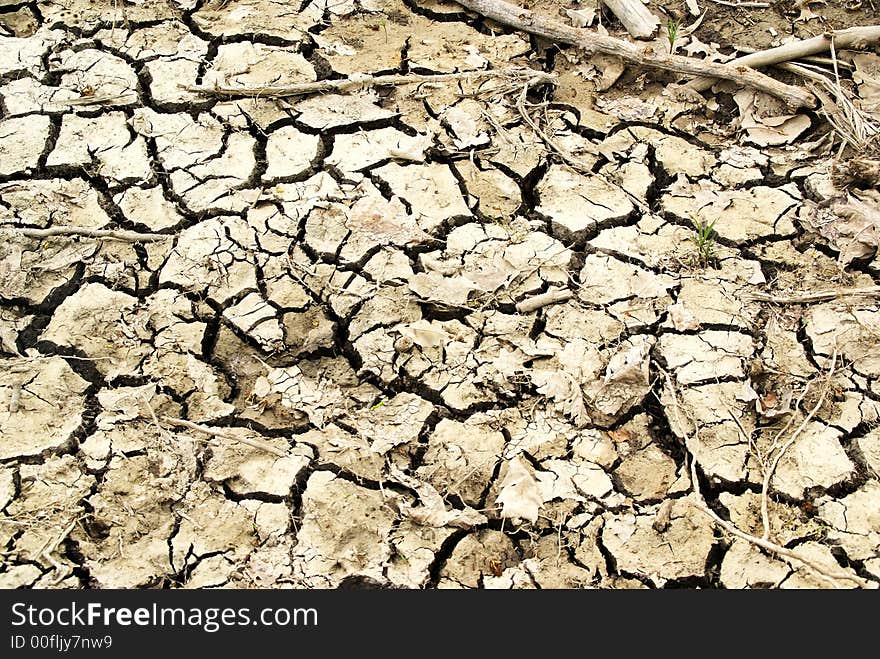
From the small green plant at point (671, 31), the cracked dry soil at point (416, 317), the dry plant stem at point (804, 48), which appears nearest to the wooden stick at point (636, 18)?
Result: the small green plant at point (671, 31)

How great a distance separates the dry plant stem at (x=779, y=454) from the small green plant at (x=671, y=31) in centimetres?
144

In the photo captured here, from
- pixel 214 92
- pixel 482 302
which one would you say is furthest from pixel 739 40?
pixel 214 92

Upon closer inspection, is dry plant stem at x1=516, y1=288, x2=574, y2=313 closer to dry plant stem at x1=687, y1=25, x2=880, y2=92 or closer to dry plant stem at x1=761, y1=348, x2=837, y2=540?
dry plant stem at x1=761, y1=348, x2=837, y2=540

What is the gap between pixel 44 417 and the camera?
8.70ft

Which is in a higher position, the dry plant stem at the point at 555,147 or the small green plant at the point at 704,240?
the dry plant stem at the point at 555,147

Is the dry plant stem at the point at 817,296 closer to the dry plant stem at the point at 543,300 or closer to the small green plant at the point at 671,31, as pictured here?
the dry plant stem at the point at 543,300

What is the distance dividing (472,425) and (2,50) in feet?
8.11

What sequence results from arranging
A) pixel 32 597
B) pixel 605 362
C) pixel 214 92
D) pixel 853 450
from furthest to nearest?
pixel 214 92
pixel 605 362
pixel 853 450
pixel 32 597

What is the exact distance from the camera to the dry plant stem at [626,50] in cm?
348

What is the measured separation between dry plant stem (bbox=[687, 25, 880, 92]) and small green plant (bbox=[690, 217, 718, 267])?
731 millimetres

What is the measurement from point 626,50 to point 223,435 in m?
2.15

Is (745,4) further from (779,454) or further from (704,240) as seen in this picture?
(779,454)

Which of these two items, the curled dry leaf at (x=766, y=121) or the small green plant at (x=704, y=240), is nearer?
the small green plant at (x=704, y=240)

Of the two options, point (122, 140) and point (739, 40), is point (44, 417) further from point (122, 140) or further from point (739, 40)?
point (739, 40)
